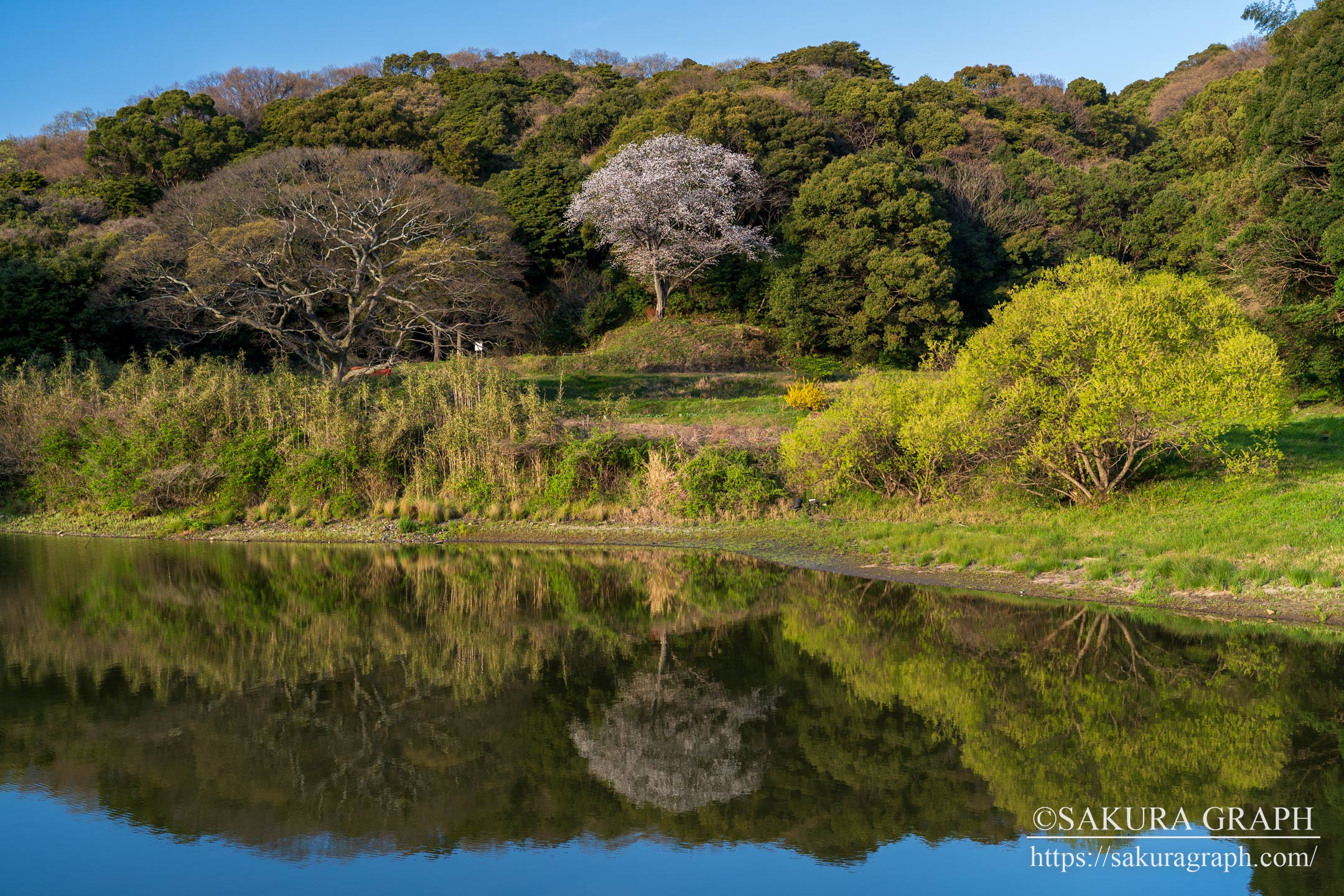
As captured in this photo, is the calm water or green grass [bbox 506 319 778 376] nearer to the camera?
the calm water

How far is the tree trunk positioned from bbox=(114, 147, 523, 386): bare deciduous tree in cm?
728

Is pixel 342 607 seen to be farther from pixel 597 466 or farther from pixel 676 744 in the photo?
pixel 597 466

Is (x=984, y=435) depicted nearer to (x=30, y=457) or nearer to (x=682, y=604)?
(x=682, y=604)

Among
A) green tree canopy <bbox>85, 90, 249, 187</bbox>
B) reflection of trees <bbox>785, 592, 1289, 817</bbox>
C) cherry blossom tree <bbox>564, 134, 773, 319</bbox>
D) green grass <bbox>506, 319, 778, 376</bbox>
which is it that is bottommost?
reflection of trees <bbox>785, 592, 1289, 817</bbox>

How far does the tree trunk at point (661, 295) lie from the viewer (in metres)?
47.7

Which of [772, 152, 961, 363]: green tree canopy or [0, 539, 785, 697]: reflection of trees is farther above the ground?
[772, 152, 961, 363]: green tree canopy

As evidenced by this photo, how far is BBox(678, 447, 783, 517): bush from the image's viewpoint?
72.9 ft

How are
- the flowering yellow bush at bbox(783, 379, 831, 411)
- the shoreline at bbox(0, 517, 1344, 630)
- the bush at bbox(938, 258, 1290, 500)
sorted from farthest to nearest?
the flowering yellow bush at bbox(783, 379, 831, 411)
the bush at bbox(938, 258, 1290, 500)
the shoreline at bbox(0, 517, 1344, 630)

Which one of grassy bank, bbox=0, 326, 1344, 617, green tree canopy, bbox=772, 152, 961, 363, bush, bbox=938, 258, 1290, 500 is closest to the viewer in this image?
bush, bbox=938, 258, 1290, 500

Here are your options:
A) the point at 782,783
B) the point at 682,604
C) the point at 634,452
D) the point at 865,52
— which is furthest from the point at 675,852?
the point at 865,52

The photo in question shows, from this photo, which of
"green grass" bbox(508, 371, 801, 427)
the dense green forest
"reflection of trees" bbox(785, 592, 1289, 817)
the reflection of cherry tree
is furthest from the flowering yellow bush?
the reflection of cherry tree

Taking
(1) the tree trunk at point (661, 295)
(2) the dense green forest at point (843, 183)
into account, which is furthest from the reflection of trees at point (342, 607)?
(1) the tree trunk at point (661, 295)

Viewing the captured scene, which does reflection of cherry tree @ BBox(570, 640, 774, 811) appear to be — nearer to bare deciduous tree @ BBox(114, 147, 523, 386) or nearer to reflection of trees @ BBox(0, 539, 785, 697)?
reflection of trees @ BBox(0, 539, 785, 697)

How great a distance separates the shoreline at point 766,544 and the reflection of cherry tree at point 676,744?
22.9 feet
